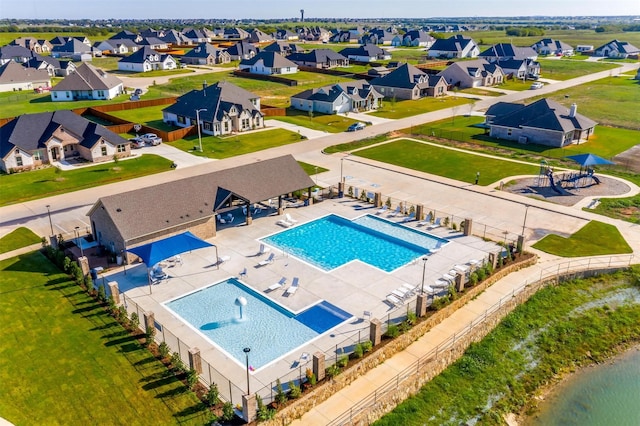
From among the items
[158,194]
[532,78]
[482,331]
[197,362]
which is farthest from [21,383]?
[532,78]

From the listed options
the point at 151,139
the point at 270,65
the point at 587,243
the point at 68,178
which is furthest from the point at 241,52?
the point at 587,243

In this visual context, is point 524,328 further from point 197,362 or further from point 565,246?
point 197,362

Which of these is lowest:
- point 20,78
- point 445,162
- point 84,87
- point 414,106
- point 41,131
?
point 445,162

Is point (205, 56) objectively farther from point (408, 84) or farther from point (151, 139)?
point (151, 139)

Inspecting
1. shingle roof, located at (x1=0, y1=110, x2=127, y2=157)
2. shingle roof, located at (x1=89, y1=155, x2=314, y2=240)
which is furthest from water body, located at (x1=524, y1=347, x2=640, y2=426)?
shingle roof, located at (x1=0, y1=110, x2=127, y2=157)

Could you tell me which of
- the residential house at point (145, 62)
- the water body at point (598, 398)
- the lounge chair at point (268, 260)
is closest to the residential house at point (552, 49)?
the residential house at point (145, 62)

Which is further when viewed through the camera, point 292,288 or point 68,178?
point 68,178

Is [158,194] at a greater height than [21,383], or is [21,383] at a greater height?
[158,194]
